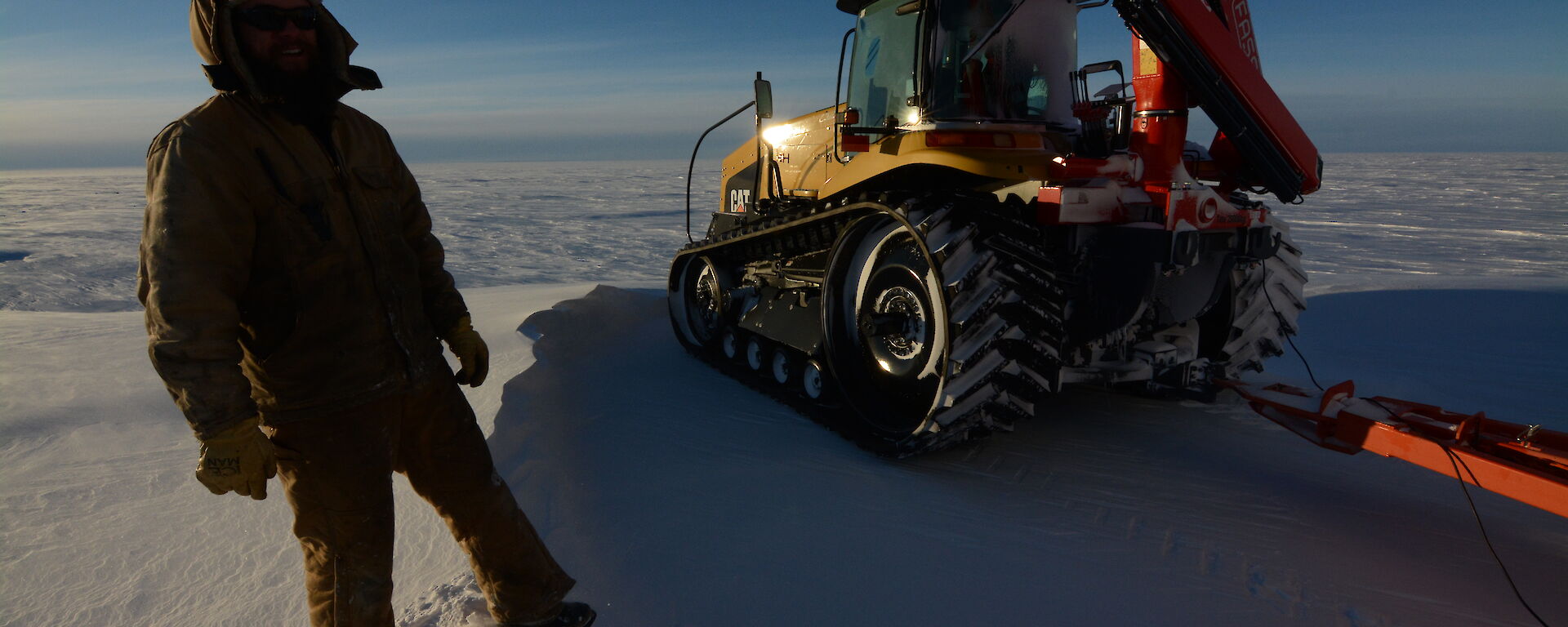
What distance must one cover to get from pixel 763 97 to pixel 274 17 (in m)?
3.82

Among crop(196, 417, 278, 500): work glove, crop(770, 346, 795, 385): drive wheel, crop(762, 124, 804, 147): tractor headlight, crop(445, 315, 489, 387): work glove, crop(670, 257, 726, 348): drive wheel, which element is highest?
crop(762, 124, 804, 147): tractor headlight

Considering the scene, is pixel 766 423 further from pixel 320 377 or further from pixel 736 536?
pixel 320 377

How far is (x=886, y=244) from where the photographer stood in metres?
4.50

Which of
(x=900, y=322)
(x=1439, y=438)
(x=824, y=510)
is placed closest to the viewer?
(x=1439, y=438)

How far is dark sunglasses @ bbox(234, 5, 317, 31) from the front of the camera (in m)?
1.95

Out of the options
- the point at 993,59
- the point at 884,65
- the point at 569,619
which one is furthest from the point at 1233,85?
the point at 569,619

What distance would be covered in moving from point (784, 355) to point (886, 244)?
145cm

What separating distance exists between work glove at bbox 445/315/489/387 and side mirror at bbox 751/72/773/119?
11.0 feet

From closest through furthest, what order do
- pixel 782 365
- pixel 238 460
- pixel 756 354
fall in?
pixel 238 460 < pixel 782 365 < pixel 756 354

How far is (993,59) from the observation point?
181 inches

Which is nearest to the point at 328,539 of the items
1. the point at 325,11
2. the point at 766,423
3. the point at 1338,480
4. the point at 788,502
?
the point at 325,11

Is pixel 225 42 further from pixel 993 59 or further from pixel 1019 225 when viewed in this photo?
pixel 993 59

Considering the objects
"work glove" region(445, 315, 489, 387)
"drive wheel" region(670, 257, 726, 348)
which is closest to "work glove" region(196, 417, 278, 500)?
"work glove" region(445, 315, 489, 387)

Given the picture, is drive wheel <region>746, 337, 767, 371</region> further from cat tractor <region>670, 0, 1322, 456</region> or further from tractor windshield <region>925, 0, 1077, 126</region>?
tractor windshield <region>925, 0, 1077, 126</region>
